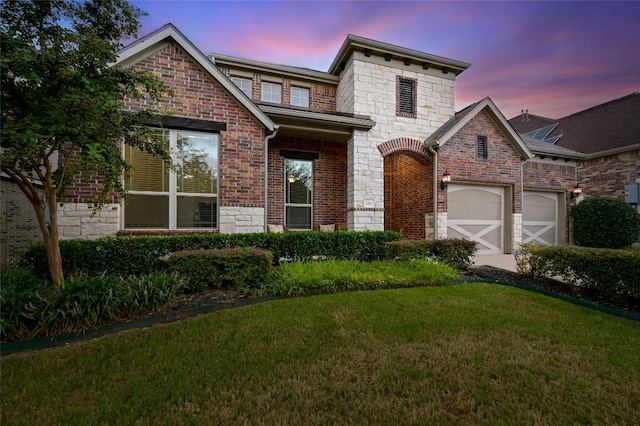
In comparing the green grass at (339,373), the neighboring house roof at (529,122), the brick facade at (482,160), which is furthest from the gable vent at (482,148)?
the neighboring house roof at (529,122)

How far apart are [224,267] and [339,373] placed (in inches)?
126

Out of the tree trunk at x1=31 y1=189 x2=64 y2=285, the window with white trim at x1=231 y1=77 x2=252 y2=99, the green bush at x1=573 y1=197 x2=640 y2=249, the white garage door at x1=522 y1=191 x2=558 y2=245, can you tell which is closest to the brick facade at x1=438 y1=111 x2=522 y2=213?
the white garage door at x1=522 y1=191 x2=558 y2=245

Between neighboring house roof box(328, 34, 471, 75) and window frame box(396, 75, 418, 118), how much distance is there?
782mm

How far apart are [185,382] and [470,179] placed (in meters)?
10.5

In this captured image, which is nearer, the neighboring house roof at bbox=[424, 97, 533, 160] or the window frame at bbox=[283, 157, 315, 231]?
the neighboring house roof at bbox=[424, 97, 533, 160]

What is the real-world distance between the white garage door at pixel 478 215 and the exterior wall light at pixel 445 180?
0.58 m

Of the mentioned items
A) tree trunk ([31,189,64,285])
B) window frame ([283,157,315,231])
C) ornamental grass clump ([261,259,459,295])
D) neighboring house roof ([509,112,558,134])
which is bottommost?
ornamental grass clump ([261,259,459,295])

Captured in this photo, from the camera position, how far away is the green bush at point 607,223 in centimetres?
1068

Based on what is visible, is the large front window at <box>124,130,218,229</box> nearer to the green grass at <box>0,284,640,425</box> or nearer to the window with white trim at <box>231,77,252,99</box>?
the green grass at <box>0,284,640,425</box>

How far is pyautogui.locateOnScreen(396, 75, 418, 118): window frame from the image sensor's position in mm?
10195

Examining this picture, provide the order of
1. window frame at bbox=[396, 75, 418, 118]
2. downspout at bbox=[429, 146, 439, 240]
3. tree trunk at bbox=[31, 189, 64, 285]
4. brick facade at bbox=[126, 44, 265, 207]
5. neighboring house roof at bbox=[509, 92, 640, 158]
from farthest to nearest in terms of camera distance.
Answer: neighboring house roof at bbox=[509, 92, 640, 158], window frame at bbox=[396, 75, 418, 118], downspout at bbox=[429, 146, 439, 240], brick facade at bbox=[126, 44, 265, 207], tree trunk at bbox=[31, 189, 64, 285]

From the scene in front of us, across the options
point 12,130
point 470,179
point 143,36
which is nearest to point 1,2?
point 12,130

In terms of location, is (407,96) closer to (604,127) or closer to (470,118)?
(470,118)

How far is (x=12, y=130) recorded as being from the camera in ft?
9.43
